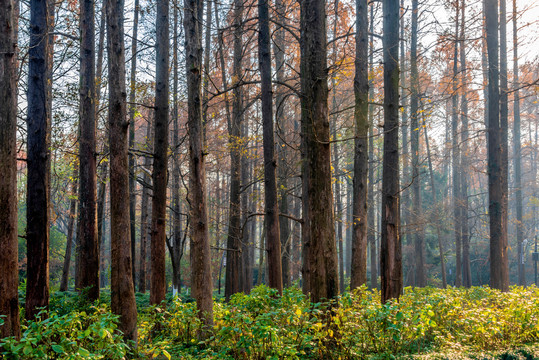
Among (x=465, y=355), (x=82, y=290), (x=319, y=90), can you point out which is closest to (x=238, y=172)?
(x=82, y=290)

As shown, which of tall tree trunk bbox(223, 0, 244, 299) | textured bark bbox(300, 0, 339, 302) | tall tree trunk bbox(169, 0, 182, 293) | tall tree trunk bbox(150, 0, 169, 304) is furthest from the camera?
tall tree trunk bbox(169, 0, 182, 293)

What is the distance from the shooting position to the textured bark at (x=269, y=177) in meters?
8.80

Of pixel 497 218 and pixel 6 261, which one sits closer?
pixel 6 261

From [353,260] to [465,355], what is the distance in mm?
5042

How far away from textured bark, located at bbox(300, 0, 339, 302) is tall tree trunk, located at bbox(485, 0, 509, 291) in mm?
7875

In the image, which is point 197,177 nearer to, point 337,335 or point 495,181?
point 337,335

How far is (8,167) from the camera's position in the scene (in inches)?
201

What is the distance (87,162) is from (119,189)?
13.5 feet

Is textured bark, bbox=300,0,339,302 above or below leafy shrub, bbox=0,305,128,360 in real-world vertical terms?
above

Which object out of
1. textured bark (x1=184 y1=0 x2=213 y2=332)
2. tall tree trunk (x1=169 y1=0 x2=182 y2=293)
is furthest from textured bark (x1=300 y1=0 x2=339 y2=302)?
tall tree trunk (x1=169 y1=0 x2=182 y2=293)

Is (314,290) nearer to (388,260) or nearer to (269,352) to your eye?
(269,352)

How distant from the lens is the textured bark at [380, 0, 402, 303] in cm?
726

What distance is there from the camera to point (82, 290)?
28.9 ft

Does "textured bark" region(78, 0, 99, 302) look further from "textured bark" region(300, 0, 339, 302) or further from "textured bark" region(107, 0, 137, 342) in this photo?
"textured bark" region(300, 0, 339, 302)
